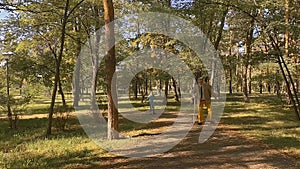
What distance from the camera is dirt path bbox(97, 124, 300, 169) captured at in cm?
684

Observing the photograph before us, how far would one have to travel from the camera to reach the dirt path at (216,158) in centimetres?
684

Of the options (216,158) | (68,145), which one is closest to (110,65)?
(68,145)

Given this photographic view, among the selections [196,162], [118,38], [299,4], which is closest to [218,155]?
[196,162]

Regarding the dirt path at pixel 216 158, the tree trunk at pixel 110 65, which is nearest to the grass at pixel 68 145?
the dirt path at pixel 216 158

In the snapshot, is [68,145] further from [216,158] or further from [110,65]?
[216,158]

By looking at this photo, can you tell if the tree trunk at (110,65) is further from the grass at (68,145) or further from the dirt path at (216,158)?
the dirt path at (216,158)

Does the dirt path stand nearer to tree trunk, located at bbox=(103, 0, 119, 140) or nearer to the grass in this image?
the grass

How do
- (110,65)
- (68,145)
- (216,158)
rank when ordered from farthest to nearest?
(110,65)
(68,145)
(216,158)

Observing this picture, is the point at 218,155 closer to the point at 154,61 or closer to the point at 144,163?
the point at 144,163

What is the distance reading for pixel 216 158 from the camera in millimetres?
7410

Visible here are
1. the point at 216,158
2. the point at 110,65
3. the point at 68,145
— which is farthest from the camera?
the point at 110,65

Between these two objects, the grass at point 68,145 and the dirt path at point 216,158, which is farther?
the grass at point 68,145

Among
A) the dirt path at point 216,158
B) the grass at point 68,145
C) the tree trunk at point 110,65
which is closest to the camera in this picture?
the dirt path at point 216,158

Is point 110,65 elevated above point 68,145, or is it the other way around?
point 110,65
